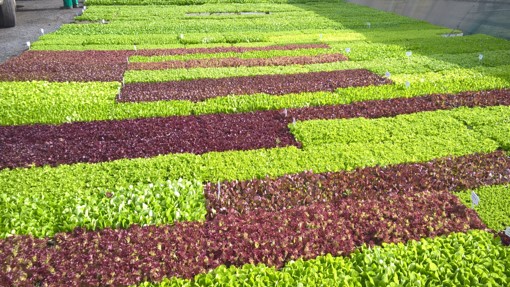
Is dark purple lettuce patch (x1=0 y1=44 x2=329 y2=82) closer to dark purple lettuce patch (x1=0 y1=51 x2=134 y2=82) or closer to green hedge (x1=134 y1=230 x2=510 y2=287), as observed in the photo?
dark purple lettuce patch (x1=0 y1=51 x2=134 y2=82)

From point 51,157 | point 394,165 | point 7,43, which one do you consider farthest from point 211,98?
point 7,43

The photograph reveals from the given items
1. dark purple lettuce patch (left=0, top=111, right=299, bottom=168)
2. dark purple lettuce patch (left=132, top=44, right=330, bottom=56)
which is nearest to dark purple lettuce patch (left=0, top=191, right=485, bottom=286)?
dark purple lettuce patch (left=0, top=111, right=299, bottom=168)

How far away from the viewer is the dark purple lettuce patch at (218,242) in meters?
4.87

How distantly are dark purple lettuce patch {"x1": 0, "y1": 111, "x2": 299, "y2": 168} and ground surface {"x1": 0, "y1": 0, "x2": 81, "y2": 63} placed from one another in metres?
8.66

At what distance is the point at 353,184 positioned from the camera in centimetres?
701

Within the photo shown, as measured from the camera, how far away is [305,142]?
8.63 meters

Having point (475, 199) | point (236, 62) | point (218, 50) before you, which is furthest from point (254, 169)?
point (218, 50)

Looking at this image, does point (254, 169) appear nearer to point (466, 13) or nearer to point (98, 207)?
point (98, 207)

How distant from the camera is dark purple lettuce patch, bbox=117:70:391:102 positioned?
11.2 m

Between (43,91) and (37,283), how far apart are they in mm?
8061

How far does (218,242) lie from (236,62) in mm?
10430

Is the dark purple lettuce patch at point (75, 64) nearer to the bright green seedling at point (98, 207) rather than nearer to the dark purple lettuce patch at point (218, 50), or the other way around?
the dark purple lettuce patch at point (218, 50)

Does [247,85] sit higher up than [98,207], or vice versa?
[247,85]

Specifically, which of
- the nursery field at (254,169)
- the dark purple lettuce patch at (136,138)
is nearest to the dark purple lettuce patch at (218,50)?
the nursery field at (254,169)
